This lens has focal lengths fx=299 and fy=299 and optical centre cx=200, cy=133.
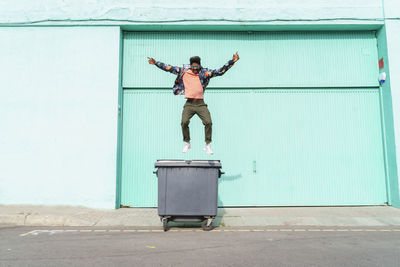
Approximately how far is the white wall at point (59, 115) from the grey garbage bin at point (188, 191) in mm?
2709

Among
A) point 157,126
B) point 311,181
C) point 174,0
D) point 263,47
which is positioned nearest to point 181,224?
point 157,126

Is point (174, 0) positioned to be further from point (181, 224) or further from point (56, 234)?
point (56, 234)

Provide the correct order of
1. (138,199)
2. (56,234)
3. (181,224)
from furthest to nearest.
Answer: (138,199)
(181,224)
(56,234)

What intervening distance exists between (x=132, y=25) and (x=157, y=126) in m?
2.80

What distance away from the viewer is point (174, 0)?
8.09 metres

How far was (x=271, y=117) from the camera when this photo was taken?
319 inches

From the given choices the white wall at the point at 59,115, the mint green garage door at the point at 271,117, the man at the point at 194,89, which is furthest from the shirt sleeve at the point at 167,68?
the white wall at the point at 59,115

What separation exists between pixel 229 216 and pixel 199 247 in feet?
8.28

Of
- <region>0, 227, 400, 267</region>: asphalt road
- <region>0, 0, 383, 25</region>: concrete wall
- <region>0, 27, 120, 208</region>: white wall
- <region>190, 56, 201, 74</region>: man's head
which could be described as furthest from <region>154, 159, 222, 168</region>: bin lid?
<region>0, 0, 383, 25</region>: concrete wall

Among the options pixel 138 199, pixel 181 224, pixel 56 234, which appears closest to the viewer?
pixel 56 234

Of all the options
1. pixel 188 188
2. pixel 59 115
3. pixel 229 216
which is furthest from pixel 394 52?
pixel 59 115

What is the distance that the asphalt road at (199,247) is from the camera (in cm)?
361

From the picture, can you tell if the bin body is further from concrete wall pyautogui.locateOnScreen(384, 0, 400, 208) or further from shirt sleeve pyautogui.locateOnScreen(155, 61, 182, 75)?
concrete wall pyautogui.locateOnScreen(384, 0, 400, 208)

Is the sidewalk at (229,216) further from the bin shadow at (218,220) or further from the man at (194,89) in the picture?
the man at (194,89)
